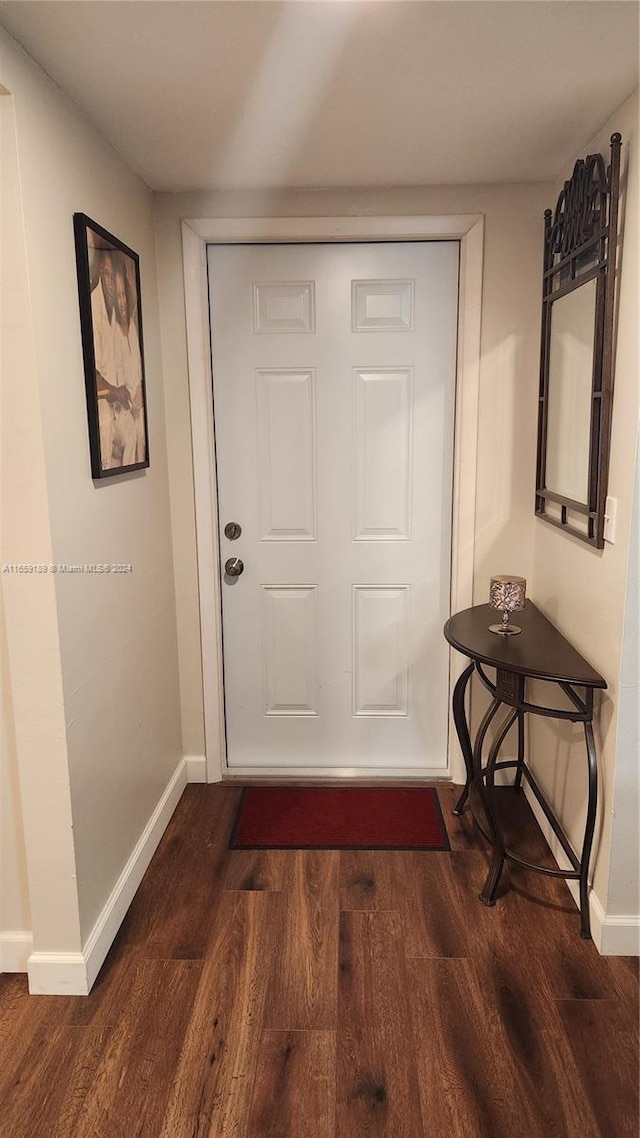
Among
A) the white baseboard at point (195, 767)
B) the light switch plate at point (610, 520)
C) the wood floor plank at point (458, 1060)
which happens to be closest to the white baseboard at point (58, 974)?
the wood floor plank at point (458, 1060)

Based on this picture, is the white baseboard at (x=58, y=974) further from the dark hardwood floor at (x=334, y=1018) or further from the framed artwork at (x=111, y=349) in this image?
the framed artwork at (x=111, y=349)

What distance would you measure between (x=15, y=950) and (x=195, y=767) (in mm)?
1058

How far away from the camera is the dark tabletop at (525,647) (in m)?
1.91

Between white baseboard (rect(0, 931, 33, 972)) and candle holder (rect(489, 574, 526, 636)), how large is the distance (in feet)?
5.03

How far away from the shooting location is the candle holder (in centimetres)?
224

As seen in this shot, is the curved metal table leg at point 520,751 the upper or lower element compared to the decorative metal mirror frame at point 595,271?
lower

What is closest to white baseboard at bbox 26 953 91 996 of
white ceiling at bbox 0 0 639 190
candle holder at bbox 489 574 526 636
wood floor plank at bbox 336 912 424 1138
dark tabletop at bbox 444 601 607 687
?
wood floor plank at bbox 336 912 424 1138

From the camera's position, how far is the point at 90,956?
6.09 feet

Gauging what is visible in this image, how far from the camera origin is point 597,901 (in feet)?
6.53

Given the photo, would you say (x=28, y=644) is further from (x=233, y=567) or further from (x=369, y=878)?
(x=369, y=878)

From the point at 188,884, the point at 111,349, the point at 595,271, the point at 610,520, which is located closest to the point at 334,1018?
the point at 188,884

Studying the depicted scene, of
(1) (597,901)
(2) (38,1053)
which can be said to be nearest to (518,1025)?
(1) (597,901)

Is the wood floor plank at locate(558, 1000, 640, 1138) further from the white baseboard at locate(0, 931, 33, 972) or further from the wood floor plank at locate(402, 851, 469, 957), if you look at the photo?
the white baseboard at locate(0, 931, 33, 972)

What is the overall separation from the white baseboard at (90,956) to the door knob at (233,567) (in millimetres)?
975
